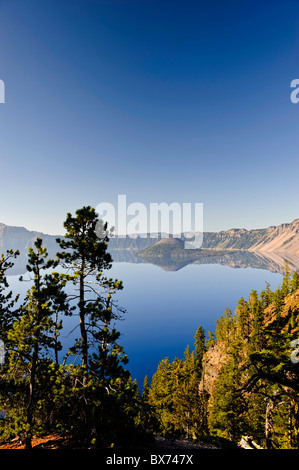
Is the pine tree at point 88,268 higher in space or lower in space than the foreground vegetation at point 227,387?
higher

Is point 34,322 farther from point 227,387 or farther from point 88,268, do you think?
point 227,387

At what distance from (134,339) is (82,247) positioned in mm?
140346

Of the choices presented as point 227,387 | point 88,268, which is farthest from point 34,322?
point 227,387

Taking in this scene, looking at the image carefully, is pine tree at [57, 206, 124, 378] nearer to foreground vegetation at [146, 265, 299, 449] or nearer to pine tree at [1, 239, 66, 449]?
pine tree at [1, 239, 66, 449]

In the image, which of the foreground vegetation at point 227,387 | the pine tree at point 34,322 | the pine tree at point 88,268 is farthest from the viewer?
the foreground vegetation at point 227,387

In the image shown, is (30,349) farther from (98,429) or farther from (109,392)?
(98,429)

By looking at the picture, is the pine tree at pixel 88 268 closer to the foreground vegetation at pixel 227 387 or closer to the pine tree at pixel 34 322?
the pine tree at pixel 34 322

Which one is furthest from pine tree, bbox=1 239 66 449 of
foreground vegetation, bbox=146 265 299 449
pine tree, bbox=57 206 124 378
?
foreground vegetation, bbox=146 265 299 449

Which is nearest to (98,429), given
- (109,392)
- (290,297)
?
(109,392)

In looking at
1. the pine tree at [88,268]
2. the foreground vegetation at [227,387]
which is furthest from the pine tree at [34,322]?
the foreground vegetation at [227,387]

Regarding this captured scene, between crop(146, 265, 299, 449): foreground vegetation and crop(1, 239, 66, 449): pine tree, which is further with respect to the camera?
crop(146, 265, 299, 449): foreground vegetation

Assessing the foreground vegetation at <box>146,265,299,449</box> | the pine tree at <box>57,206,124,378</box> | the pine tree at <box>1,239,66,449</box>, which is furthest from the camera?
the foreground vegetation at <box>146,265,299,449</box>

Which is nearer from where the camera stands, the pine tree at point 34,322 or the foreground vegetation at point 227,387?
the pine tree at point 34,322

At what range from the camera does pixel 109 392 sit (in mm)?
12445
